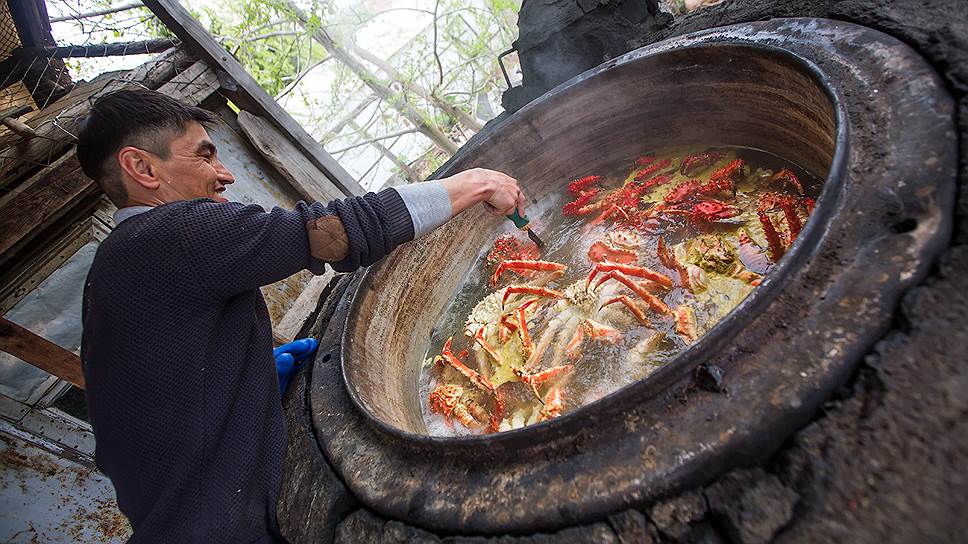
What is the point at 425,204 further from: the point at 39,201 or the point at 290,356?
the point at 39,201

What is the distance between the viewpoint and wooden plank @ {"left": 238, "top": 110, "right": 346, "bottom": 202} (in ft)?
17.8

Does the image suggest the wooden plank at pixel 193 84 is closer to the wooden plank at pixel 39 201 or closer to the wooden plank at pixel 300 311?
the wooden plank at pixel 39 201

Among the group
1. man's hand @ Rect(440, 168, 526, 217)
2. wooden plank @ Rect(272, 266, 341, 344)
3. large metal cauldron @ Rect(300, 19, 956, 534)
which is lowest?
wooden plank @ Rect(272, 266, 341, 344)

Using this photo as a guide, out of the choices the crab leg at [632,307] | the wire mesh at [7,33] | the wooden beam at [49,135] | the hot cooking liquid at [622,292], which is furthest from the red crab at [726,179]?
the wire mesh at [7,33]

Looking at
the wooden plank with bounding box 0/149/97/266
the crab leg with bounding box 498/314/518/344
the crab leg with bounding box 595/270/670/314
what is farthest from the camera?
the wooden plank with bounding box 0/149/97/266

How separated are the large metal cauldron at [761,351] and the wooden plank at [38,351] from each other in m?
3.35

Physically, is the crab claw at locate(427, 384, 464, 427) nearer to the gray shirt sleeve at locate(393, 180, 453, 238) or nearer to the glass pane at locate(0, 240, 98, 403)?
the gray shirt sleeve at locate(393, 180, 453, 238)

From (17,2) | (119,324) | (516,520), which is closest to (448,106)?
(17,2)

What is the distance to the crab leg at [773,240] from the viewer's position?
2457 millimetres

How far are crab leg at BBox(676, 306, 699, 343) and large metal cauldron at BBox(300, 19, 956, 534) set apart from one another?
893 millimetres

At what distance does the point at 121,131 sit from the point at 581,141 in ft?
A: 10.6

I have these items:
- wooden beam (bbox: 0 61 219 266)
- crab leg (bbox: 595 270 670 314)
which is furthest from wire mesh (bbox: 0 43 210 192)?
crab leg (bbox: 595 270 670 314)

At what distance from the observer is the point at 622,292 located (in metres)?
2.86

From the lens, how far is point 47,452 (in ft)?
18.6
